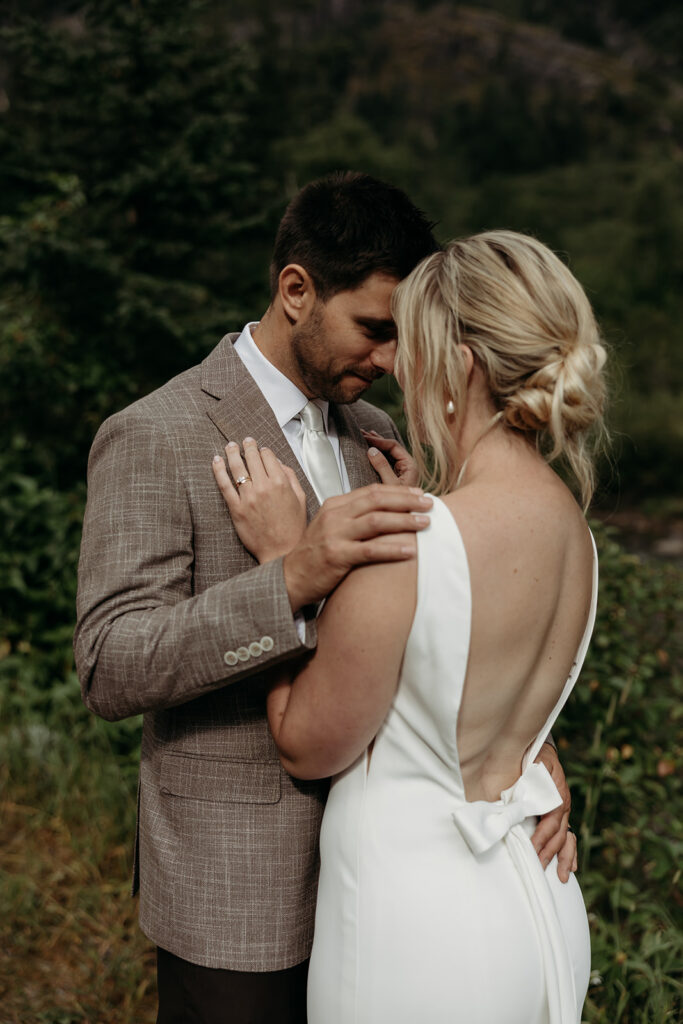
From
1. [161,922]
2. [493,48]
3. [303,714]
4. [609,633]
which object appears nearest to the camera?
[303,714]

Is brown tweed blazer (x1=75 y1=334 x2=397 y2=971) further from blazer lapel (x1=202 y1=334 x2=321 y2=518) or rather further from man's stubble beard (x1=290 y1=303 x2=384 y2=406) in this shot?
man's stubble beard (x1=290 y1=303 x2=384 y2=406)

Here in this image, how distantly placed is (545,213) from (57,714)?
39.1 ft

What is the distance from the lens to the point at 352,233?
6.23 feet

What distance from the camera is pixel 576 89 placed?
2031 cm

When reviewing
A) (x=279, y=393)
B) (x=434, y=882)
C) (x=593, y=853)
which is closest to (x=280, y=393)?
(x=279, y=393)

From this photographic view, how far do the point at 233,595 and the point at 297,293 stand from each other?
781mm

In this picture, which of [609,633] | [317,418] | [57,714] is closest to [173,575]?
[317,418]

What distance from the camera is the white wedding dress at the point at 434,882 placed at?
4.56 ft

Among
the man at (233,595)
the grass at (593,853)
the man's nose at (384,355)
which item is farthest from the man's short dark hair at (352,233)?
the grass at (593,853)

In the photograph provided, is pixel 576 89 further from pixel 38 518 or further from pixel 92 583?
pixel 92 583

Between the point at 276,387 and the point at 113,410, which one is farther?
the point at 113,410

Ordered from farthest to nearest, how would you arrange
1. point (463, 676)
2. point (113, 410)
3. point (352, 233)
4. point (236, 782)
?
point (113, 410) → point (352, 233) → point (236, 782) → point (463, 676)

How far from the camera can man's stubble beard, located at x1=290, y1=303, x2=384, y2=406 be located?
1.94 metres

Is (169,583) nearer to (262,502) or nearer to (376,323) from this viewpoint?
(262,502)
